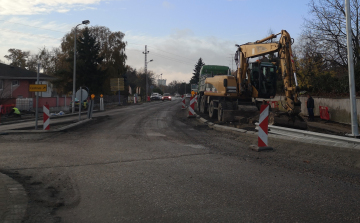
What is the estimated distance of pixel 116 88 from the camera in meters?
52.3

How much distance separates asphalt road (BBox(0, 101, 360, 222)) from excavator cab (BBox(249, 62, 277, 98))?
295 inches

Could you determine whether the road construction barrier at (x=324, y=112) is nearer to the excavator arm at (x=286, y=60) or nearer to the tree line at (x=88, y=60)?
the excavator arm at (x=286, y=60)

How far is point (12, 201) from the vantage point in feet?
15.1

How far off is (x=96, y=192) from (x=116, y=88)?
48.1m

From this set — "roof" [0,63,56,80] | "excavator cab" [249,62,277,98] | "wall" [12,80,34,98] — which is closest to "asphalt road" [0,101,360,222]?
"excavator cab" [249,62,277,98]

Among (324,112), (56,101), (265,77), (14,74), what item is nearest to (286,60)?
(265,77)

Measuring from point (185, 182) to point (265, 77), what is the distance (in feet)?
41.0

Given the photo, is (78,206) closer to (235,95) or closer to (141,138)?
(141,138)

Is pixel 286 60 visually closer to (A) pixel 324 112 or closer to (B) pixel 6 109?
(A) pixel 324 112

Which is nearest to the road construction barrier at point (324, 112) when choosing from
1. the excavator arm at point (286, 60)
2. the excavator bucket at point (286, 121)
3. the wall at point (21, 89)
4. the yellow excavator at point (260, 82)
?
the yellow excavator at point (260, 82)

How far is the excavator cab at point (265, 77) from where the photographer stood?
56.3ft

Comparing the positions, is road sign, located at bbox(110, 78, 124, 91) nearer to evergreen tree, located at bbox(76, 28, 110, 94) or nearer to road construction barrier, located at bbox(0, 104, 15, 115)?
evergreen tree, located at bbox(76, 28, 110, 94)

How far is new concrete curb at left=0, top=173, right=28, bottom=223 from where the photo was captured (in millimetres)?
4016

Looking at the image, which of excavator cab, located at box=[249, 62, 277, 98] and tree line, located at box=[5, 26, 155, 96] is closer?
excavator cab, located at box=[249, 62, 277, 98]
